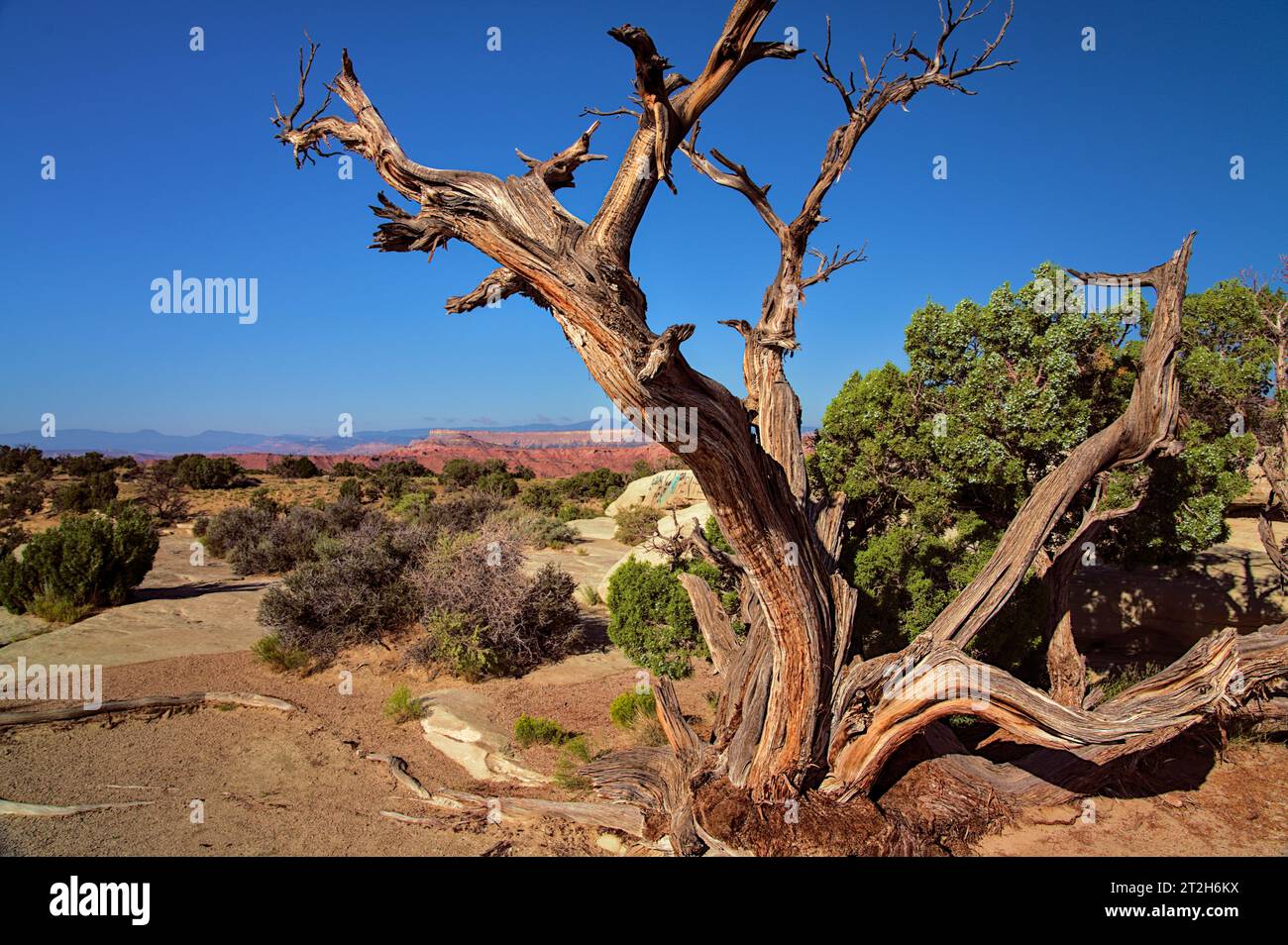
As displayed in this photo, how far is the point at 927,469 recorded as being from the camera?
22.9 ft

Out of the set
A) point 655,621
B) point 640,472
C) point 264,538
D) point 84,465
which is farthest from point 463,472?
point 655,621

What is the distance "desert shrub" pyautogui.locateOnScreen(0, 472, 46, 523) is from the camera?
22755 millimetres

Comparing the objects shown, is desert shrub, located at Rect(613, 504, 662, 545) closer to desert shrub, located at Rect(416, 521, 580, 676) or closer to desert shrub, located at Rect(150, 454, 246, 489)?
desert shrub, located at Rect(416, 521, 580, 676)

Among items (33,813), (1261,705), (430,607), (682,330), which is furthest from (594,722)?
(1261,705)

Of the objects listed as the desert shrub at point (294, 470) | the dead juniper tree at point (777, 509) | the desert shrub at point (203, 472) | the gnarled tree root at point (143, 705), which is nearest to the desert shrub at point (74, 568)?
the gnarled tree root at point (143, 705)

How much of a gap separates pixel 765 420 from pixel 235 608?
12.0 metres

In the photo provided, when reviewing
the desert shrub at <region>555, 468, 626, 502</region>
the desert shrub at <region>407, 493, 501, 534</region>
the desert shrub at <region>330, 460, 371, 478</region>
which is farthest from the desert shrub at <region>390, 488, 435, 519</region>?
the desert shrub at <region>330, 460, 371, 478</region>

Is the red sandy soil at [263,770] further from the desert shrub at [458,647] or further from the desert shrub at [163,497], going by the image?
the desert shrub at [163,497]

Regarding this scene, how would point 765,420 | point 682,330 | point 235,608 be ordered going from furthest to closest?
point 235,608 → point 765,420 → point 682,330

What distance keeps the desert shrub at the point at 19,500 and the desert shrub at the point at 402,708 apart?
75.2 ft

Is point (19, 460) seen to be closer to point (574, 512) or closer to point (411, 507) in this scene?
point (411, 507)

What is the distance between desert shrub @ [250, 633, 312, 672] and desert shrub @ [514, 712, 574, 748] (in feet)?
13.9

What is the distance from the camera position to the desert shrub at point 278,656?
32.2ft

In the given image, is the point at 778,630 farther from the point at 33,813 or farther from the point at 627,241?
the point at 33,813
